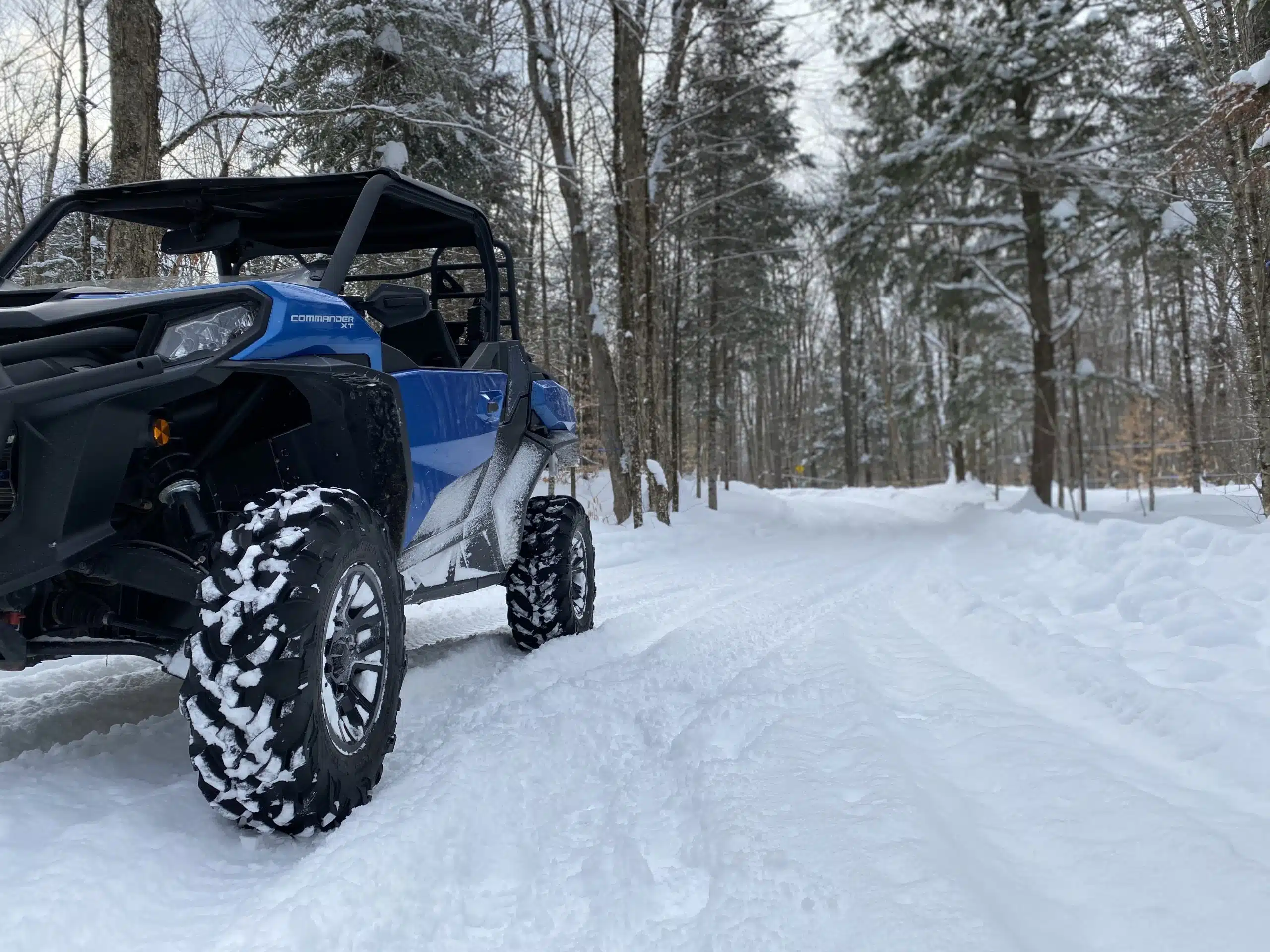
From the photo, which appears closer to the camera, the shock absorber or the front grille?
the front grille

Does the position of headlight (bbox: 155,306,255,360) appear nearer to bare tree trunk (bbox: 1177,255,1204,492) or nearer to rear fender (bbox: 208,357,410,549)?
rear fender (bbox: 208,357,410,549)

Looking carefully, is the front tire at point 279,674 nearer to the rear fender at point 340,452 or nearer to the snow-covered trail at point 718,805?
the snow-covered trail at point 718,805

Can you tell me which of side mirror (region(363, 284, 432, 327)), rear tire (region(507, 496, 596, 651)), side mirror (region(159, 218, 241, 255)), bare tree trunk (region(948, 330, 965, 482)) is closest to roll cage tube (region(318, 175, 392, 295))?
side mirror (region(363, 284, 432, 327))

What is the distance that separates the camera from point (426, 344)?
428cm

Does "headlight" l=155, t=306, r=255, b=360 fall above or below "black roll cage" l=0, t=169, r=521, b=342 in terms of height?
below

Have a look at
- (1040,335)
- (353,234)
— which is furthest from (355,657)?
(1040,335)

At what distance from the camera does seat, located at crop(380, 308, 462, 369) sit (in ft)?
13.9

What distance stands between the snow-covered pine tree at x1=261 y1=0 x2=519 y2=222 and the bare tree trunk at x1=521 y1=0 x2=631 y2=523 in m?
0.89

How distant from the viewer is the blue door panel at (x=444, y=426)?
3139mm

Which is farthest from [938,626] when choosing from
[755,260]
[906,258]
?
[755,260]

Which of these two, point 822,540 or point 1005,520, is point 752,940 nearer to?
point 822,540

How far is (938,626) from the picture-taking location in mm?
5527

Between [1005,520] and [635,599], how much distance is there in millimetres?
8785

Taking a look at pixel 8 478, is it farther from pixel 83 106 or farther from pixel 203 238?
pixel 83 106
